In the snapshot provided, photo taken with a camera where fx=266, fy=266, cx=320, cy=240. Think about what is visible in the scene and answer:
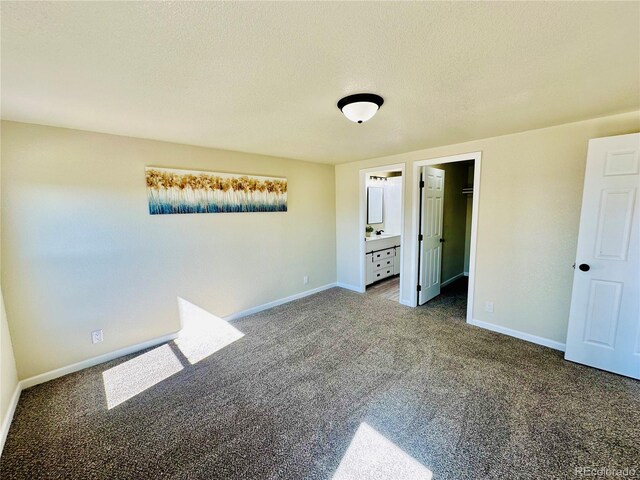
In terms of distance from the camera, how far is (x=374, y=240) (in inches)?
192

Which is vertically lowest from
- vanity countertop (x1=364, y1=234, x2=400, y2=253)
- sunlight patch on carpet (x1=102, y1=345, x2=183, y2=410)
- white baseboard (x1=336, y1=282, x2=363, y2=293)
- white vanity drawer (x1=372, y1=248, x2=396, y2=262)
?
sunlight patch on carpet (x1=102, y1=345, x2=183, y2=410)

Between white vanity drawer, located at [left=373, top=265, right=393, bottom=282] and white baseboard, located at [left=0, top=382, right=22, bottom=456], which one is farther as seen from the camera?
white vanity drawer, located at [left=373, top=265, right=393, bottom=282]

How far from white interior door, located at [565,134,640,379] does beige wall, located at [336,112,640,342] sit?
0.74 feet

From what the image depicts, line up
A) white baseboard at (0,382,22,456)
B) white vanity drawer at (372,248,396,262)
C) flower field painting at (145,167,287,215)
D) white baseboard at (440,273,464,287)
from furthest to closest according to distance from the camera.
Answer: white vanity drawer at (372,248,396,262), white baseboard at (440,273,464,287), flower field painting at (145,167,287,215), white baseboard at (0,382,22,456)

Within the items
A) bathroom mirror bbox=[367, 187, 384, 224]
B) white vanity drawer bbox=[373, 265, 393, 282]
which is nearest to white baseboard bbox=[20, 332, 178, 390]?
white vanity drawer bbox=[373, 265, 393, 282]

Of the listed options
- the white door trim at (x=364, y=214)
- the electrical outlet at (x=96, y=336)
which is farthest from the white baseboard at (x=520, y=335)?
the electrical outlet at (x=96, y=336)

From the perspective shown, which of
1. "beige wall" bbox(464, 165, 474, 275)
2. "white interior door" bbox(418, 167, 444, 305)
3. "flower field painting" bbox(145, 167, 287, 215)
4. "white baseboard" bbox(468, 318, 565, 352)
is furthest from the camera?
"beige wall" bbox(464, 165, 474, 275)

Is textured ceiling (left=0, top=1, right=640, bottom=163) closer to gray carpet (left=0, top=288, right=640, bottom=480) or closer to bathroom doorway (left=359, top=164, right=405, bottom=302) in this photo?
bathroom doorway (left=359, top=164, right=405, bottom=302)

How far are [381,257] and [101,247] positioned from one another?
4.19 metres

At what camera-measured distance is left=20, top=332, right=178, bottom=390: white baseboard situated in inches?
92.3

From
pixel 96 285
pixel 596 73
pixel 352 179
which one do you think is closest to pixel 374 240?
pixel 352 179

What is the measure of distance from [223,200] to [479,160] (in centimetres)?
313

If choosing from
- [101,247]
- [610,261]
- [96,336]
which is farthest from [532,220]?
[96,336]

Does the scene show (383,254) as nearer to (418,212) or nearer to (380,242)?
(380,242)
